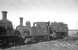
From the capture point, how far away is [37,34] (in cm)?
2931

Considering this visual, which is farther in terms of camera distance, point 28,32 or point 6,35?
point 28,32

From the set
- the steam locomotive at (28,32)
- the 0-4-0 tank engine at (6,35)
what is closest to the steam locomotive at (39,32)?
the steam locomotive at (28,32)

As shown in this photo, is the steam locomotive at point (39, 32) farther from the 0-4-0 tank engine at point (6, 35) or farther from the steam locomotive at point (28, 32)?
the 0-4-0 tank engine at point (6, 35)

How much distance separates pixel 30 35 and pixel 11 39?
9.00m

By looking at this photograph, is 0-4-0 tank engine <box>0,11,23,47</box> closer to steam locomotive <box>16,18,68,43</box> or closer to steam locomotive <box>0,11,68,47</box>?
steam locomotive <box>0,11,68,47</box>

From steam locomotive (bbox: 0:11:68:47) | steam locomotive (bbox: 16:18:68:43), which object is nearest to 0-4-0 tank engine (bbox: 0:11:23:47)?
steam locomotive (bbox: 0:11:68:47)

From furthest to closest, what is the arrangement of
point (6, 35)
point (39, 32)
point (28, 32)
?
1. point (39, 32)
2. point (28, 32)
3. point (6, 35)

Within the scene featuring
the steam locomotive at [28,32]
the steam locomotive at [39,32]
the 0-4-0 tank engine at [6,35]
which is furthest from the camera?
the steam locomotive at [39,32]

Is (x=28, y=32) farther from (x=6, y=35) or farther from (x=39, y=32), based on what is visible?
(x=6, y=35)

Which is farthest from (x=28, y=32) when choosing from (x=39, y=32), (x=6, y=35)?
(x=6, y=35)

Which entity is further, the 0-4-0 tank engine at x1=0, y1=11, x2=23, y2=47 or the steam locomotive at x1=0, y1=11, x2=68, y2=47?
the steam locomotive at x1=0, y1=11, x2=68, y2=47

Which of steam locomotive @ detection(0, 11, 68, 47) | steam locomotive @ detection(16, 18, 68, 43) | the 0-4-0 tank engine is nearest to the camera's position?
the 0-4-0 tank engine

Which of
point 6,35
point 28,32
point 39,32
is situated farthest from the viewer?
point 39,32

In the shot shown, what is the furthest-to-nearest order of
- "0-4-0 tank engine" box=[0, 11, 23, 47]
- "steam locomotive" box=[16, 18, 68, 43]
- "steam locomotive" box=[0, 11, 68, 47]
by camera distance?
1. "steam locomotive" box=[16, 18, 68, 43]
2. "steam locomotive" box=[0, 11, 68, 47]
3. "0-4-0 tank engine" box=[0, 11, 23, 47]
